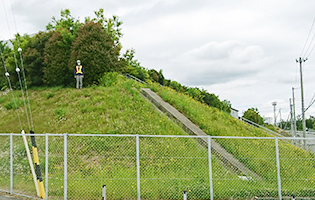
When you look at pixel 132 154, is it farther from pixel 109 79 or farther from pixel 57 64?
pixel 57 64

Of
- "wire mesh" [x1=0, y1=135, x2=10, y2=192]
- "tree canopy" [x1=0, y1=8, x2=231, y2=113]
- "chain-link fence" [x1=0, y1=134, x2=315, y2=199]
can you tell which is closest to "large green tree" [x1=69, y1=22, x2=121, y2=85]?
"tree canopy" [x1=0, y1=8, x2=231, y2=113]

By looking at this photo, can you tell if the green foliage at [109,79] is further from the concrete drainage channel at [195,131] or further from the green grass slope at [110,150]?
the concrete drainage channel at [195,131]

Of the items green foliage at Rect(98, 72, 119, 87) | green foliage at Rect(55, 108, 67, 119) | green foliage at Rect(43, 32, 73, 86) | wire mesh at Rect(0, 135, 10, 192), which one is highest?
green foliage at Rect(43, 32, 73, 86)

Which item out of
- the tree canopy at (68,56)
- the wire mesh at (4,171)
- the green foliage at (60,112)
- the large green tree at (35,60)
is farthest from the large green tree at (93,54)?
the wire mesh at (4,171)

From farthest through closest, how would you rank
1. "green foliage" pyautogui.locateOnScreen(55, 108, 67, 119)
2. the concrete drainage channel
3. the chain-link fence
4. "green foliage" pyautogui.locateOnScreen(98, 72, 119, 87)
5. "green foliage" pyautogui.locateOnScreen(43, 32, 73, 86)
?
"green foliage" pyautogui.locateOnScreen(43, 32, 73, 86) < "green foliage" pyautogui.locateOnScreen(98, 72, 119, 87) < "green foliage" pyautogui.locateOnScreen(55, 108, 67, 119) < the concrete drainage channel < the chain-link fence

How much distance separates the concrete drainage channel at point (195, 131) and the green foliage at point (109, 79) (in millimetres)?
1939

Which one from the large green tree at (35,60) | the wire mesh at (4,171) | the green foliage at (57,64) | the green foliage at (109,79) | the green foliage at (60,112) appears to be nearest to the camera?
the wire mesh at (4,171)

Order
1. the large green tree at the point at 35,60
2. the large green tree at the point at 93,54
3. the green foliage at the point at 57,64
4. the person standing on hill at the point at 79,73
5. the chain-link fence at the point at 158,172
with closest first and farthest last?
the chain-link fence at the point at 158,172, the person standing on hill at the point at 79,73, the large green tree at the point at 93,54, the green foliage at the point at 57,64, the large green tree at the point at 35,60

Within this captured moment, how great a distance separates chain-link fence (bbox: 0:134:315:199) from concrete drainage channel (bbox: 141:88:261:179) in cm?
12

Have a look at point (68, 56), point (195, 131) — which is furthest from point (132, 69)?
point (195, 131)

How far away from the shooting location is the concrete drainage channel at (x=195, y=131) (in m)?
12.1

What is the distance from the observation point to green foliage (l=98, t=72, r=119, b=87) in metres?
22.2

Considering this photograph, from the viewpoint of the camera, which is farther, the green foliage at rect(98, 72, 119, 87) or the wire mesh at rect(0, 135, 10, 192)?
the green foliage at rect(98, 72, 119, 87)

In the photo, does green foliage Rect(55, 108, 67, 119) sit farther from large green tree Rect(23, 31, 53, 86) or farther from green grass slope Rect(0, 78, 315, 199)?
large green tree Rect(23, 31, 53, 86)
